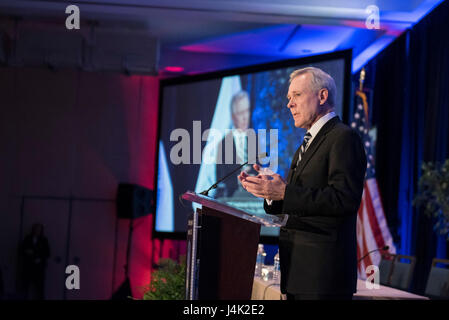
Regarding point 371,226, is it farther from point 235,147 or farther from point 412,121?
point 235,147

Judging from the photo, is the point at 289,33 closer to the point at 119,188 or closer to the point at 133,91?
the point at 133,91

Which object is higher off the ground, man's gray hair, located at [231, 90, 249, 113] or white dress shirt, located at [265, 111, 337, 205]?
man's gray hair, located at [231, 90, 249, 113]

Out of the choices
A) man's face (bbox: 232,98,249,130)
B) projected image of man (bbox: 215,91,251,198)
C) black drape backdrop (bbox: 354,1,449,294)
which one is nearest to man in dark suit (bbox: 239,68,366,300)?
black drape backdrop (bbox: 354,1,449,294)

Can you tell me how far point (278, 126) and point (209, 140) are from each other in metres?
Answer: 0.93

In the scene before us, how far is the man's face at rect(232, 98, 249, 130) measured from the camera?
689cm

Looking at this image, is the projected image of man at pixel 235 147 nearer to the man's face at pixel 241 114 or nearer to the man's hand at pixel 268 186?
the man's face at pixel 241 114

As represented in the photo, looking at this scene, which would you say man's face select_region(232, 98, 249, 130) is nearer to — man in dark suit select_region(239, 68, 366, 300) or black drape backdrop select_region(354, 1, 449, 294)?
black drape backdrop select_region(354, 1, 449, 294)

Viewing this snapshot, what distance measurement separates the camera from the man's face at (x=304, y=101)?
208 centimetres

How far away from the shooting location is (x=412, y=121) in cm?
641

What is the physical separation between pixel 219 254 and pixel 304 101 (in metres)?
0.67

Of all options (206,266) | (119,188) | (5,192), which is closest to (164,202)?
(119,188)

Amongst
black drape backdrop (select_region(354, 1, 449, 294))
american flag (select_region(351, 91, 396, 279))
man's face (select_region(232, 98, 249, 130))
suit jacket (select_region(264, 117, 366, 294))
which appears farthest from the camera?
man's face (select_region(232, 98, 249, 130))

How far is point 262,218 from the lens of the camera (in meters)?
1.83

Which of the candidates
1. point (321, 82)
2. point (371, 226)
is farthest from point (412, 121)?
point (321, 82)
